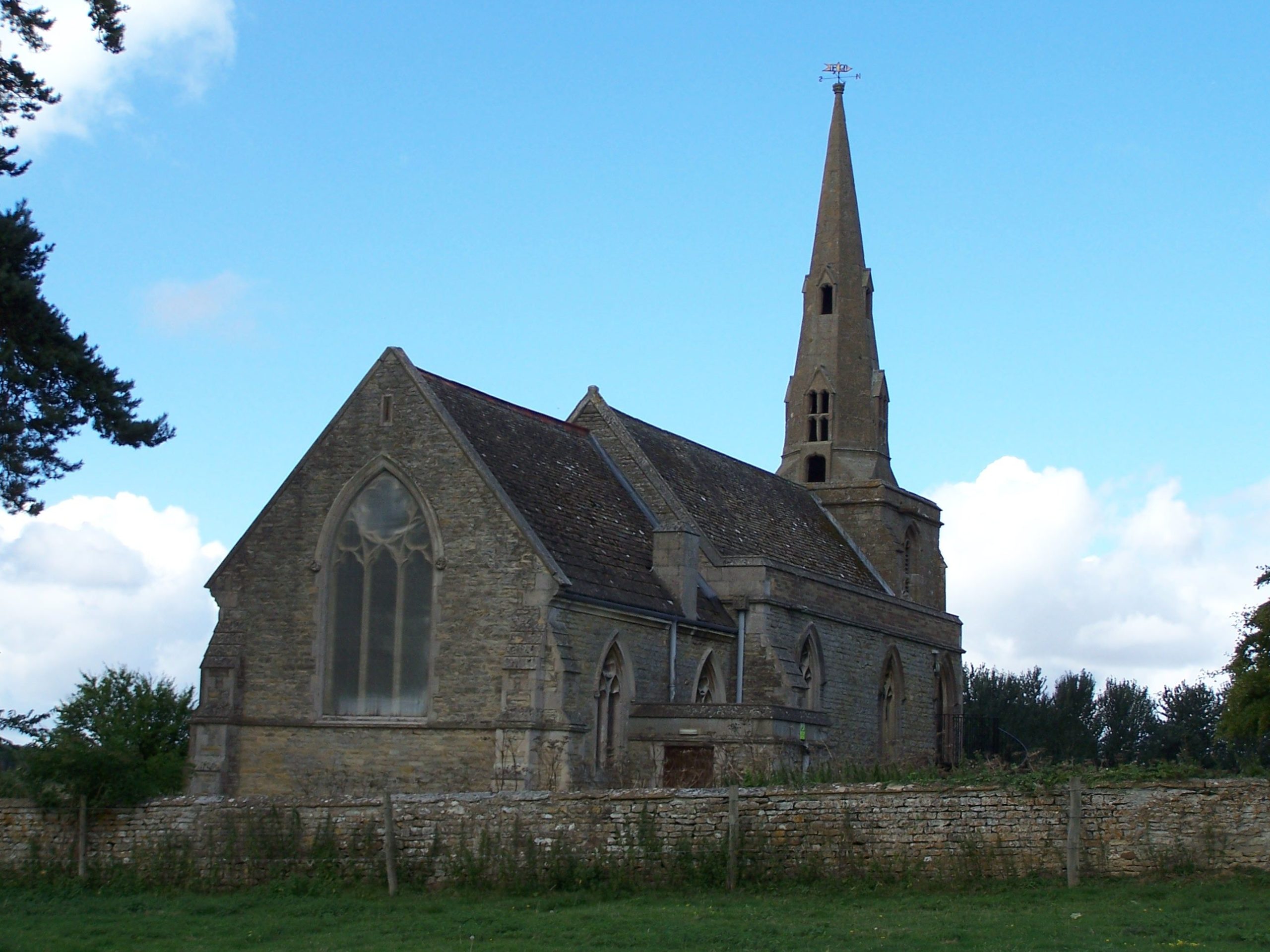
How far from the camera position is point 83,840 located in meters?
22.2

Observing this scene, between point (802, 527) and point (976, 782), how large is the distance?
2386 cm

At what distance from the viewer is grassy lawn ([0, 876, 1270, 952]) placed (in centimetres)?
1608

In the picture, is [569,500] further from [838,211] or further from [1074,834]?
→ [838,211]

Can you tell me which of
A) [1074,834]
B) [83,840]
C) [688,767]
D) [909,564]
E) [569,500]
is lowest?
[83,840]

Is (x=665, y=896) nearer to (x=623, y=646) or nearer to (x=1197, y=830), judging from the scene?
(x=1197, y=830)

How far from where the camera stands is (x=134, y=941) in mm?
17516

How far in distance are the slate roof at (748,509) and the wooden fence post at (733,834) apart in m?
15.9

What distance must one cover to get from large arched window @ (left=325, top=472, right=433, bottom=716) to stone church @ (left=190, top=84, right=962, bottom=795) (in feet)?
0.12

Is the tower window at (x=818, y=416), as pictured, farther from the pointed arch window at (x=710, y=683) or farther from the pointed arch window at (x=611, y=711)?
the pointed arch window at (x=611, y=711)

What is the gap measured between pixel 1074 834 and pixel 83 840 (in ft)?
40.8

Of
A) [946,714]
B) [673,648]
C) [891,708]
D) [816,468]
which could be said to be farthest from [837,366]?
[673,648]

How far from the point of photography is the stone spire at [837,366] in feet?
160

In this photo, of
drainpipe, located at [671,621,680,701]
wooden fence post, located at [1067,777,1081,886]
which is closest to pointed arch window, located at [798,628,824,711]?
drainpipe, located at [671,621,680,701]

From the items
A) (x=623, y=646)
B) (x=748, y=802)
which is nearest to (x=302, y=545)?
(x=623, y=646)
